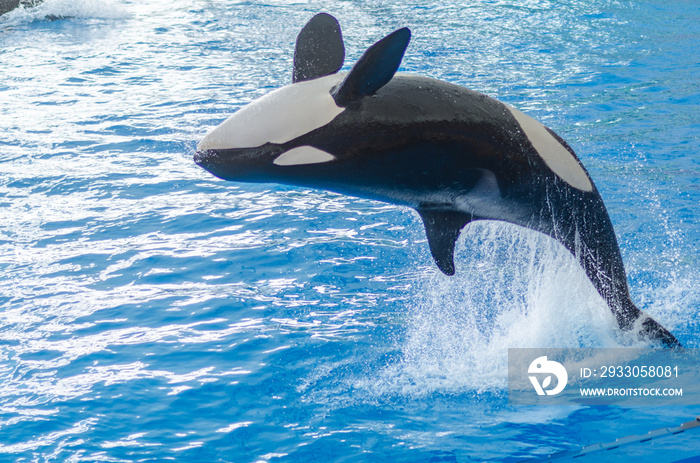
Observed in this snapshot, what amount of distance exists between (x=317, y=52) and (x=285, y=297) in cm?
269

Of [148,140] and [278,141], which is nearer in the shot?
[278,141]

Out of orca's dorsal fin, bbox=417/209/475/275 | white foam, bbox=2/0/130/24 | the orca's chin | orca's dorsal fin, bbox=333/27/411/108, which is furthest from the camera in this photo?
white foam, bbox=2/0/130/24

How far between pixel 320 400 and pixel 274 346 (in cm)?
78

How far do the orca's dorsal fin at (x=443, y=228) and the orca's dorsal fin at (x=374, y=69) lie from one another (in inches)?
35.8

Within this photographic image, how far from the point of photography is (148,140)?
32.3 ft

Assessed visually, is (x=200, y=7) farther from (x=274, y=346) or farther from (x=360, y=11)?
(x=274, y=346)

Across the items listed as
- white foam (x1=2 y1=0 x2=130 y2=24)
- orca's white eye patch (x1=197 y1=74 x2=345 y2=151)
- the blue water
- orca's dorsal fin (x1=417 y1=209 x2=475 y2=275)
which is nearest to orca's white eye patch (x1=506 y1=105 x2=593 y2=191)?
orca's dorsal fin (x1=417 y1=209 x2=475 y2=275)

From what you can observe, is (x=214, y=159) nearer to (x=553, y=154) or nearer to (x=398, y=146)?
(x=398, y=146)

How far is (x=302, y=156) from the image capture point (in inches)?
132

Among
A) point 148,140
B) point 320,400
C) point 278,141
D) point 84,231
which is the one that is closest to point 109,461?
point 320,400
